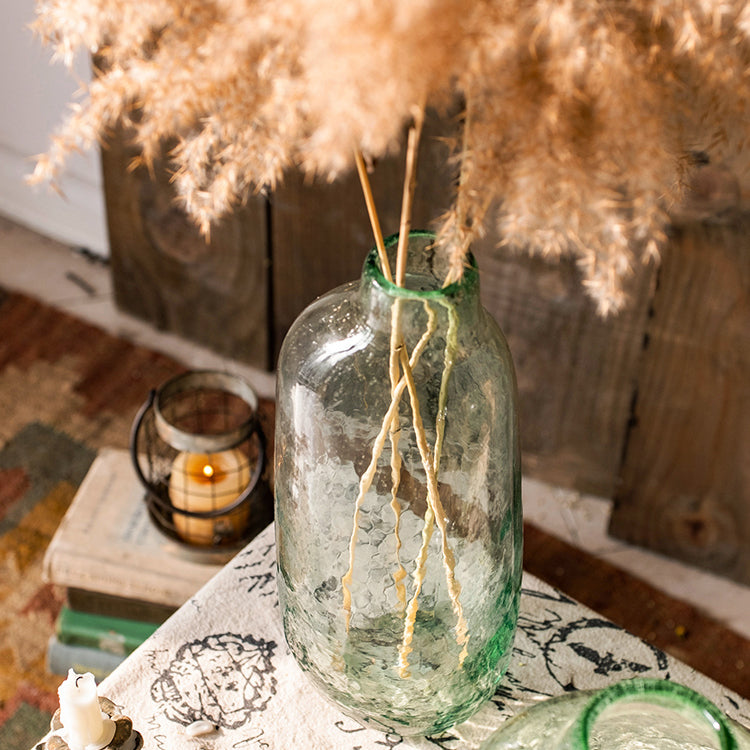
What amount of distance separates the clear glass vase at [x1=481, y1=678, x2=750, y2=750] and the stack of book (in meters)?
0.70

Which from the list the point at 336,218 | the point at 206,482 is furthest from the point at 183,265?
the point at 206,482

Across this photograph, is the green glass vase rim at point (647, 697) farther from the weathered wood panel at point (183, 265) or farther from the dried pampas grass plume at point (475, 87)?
the weathered wood panel at point (183, 265)

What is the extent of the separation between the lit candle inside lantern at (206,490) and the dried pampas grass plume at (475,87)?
2.45 ft

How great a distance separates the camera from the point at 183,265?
1.71 m

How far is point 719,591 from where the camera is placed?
153 centimetres

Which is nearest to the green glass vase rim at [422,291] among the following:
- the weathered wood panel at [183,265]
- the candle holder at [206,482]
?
the candle holder at [206,482]

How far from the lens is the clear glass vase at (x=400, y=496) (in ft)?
2.05

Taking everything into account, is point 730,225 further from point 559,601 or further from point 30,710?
point 30,710

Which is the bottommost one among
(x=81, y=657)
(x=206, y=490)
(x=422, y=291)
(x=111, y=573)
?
(x=81, y=657)

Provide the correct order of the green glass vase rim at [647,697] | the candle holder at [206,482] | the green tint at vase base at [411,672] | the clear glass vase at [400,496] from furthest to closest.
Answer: the candle holder at [206,482], the green tint at vase base at [411,672], the clear glass vase at [400,496], the green glass vase rim at [647,697]

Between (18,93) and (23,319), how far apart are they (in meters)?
0.44

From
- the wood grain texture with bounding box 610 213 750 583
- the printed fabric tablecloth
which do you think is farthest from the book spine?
the wood grain texture with bounding box 610 213 750 583

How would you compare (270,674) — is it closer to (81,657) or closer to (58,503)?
(81,657)

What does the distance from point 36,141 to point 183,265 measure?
473 mm
